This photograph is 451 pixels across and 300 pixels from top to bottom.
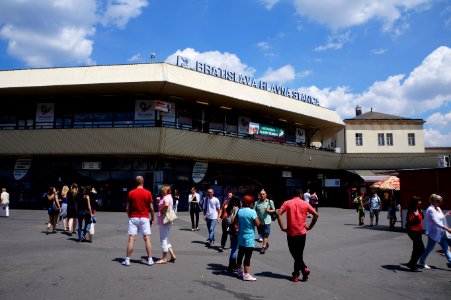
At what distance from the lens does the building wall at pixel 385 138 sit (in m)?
42.0

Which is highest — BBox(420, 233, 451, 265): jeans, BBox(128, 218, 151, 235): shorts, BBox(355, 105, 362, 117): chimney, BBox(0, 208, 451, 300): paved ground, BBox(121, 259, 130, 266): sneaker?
BBox(355, 105, 362, 117): chimney

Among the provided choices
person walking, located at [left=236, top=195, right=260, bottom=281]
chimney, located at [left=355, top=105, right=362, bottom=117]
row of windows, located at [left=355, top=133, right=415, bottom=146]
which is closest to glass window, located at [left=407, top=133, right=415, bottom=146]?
row of windows, located at [left=355, top=133, right=415, bottom=146]

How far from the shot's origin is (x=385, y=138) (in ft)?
139

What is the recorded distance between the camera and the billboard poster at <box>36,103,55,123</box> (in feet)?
87.8

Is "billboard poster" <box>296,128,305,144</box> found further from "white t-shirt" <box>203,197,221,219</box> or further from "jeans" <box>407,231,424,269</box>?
"jeans" <box>407,231,424,269</box>

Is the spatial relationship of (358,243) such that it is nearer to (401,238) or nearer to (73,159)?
(401,238)

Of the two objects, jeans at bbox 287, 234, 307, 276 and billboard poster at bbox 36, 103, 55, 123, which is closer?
jeans at bbox 287, 234, 307, 276

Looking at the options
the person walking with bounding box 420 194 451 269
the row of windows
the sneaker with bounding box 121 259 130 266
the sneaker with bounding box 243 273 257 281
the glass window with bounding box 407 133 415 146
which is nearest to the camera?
the sneaker with bounding box 243 273 257 281

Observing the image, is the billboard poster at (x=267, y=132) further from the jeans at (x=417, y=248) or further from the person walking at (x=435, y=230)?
the jeans at (x=417, y=248)

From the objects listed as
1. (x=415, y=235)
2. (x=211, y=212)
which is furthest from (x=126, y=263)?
(x=415, y=235)

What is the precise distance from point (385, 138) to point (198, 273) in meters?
40.3

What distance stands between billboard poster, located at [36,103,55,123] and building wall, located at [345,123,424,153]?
3175cm

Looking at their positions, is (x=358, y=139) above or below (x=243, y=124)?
above

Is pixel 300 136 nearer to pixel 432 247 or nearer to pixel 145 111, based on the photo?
pixel 145 111
